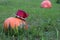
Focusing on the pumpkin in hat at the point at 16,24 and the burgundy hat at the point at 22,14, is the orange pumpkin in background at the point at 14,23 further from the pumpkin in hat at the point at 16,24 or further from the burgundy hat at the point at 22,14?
the burgundy hat at the point at 22,14

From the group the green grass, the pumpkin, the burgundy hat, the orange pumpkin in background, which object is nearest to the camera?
the green grass

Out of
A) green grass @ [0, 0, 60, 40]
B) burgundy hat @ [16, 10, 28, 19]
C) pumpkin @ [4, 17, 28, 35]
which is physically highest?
burgundy hat @ [16, 10, 28, 19]

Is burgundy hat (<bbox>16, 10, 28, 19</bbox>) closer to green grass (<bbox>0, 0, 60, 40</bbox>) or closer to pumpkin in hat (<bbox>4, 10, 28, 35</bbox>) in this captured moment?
pumpkin in hat (<bbox>4, 10, 28, 35</bbox>)

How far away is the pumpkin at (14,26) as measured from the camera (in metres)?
5.18

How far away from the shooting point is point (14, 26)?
5512 millimetres

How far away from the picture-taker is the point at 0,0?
587 inches

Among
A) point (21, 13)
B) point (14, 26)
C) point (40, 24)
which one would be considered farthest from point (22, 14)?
point (40, 24)

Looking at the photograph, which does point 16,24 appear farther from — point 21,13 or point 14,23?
point 21,13

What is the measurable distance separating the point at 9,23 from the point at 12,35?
0.32 metres

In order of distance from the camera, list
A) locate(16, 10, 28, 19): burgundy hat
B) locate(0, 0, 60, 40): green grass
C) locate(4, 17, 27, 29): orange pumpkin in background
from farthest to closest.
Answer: locate(16, 10, 28, 19): burgundy hat < locate(4, 17, 27, 29): orange pumpkin in background < locate(0, 0, 60, 40): green grass

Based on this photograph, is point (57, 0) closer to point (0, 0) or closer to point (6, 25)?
point (0, 0)

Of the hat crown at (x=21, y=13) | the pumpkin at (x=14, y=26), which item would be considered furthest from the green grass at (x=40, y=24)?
the hat crown at (x=21, y=13)

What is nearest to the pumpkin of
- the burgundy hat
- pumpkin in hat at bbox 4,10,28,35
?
pumpkin in hat at bbox 4,10,28,35

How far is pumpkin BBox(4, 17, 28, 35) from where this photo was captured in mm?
5180
